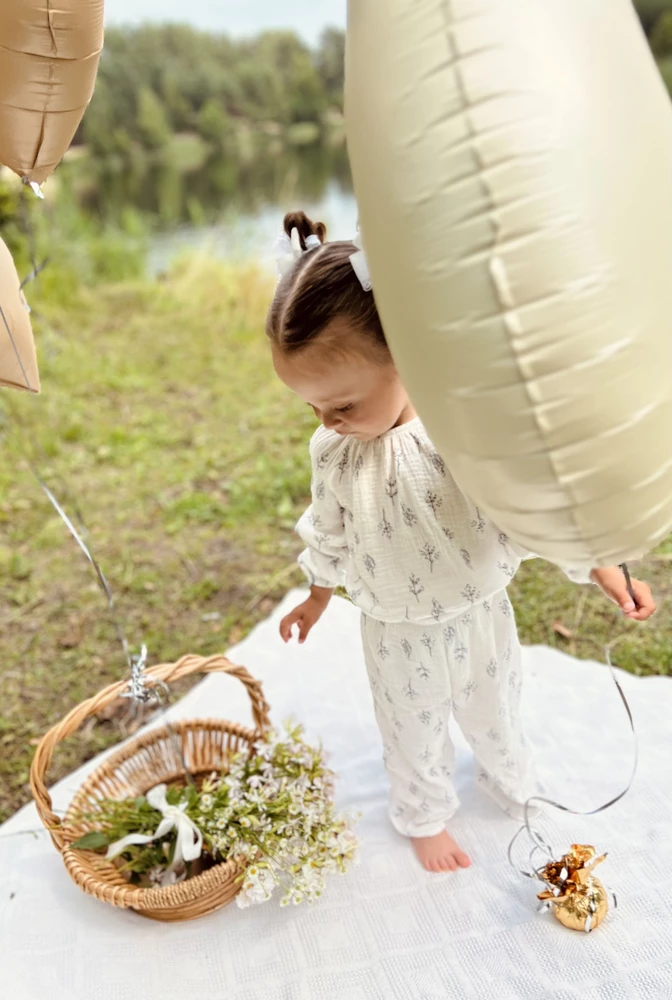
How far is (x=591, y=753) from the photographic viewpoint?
1.56 m

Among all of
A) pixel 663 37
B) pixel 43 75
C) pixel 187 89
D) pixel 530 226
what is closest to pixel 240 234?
pixel 663 37

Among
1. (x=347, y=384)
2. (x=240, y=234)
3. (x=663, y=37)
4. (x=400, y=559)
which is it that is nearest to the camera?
(x=347, y=384)

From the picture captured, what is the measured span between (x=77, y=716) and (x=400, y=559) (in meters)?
0.60

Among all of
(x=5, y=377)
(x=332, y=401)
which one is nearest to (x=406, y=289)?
(x=332, y=401)

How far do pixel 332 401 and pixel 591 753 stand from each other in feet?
3.11

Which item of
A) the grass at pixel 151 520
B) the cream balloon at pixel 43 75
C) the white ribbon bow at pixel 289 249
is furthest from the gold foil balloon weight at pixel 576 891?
the cream balloon at pixel 43 75

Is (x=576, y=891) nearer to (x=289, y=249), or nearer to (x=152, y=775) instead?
(x=152, y=775)

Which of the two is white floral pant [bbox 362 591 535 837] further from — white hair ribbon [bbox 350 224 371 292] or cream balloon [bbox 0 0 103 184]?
cream balloon [bbox 0 0 103 184]

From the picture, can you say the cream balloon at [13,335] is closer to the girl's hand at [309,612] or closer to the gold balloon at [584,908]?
the girl's hand at [309,612]

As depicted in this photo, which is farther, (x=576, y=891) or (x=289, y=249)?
(x=576, y=891)

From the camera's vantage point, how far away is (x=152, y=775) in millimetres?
1561

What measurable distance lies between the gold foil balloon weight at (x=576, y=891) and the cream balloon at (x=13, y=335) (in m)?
1.16

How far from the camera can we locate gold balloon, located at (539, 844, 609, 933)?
47.6 inches

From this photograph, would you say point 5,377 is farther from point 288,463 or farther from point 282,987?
point 288,463
